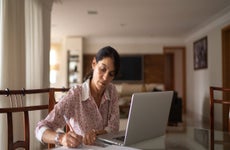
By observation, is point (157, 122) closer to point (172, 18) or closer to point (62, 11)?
point (62, 11)

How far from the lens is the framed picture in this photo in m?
5.95

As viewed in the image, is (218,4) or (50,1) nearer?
(50,1)

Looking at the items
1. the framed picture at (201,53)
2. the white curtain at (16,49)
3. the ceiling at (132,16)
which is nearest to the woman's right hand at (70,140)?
the white curtain at (16,49)

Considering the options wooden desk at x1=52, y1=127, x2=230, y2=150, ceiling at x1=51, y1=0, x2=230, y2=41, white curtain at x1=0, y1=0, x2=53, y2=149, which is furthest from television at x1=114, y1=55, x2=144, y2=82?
wooden desk at x1=52, y1=127, x2=230, y2=150

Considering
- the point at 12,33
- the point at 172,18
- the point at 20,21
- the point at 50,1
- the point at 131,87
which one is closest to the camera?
the point at 12,33

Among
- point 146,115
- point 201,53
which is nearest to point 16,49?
point 146,115

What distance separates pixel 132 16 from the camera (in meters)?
5.16

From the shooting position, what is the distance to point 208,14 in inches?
195

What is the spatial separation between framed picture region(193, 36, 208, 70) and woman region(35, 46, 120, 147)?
5.14 meters

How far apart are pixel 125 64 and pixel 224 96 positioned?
152 inches

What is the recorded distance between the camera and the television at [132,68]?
316 inches

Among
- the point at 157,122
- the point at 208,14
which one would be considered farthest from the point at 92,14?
the point at 157,122

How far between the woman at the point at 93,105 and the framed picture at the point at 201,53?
514cm

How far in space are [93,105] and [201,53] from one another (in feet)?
18.5
